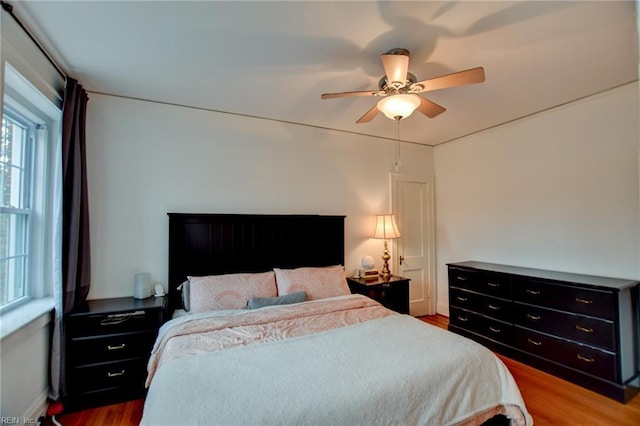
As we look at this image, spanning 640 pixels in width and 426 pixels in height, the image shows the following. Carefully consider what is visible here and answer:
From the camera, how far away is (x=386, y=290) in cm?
348

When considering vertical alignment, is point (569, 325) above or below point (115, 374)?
above

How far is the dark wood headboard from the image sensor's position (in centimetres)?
289

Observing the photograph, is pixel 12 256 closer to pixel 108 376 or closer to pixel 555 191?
pixel 108 376

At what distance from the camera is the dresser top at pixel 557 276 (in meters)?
2.50

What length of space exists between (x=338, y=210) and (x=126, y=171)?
7.62ft

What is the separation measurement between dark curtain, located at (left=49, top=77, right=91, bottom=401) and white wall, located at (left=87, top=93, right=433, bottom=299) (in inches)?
9.8

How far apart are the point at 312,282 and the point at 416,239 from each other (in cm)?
207

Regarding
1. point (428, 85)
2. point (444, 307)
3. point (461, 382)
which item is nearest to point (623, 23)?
point (428, 85)

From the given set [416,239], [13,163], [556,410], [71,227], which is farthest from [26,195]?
[556,410]

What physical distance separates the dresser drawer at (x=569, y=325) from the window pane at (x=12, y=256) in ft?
14.3

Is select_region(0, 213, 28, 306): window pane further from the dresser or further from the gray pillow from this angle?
the dresser

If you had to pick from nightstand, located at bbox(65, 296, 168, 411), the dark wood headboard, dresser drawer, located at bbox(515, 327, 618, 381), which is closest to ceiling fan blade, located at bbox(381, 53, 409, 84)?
the dark wood headboard

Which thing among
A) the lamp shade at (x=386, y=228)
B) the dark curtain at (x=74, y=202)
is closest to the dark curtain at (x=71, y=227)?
the dark curtain at (x=74, y=202)

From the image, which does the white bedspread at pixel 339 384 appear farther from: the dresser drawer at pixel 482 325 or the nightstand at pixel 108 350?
the dresser drawer at pixel 482 325
